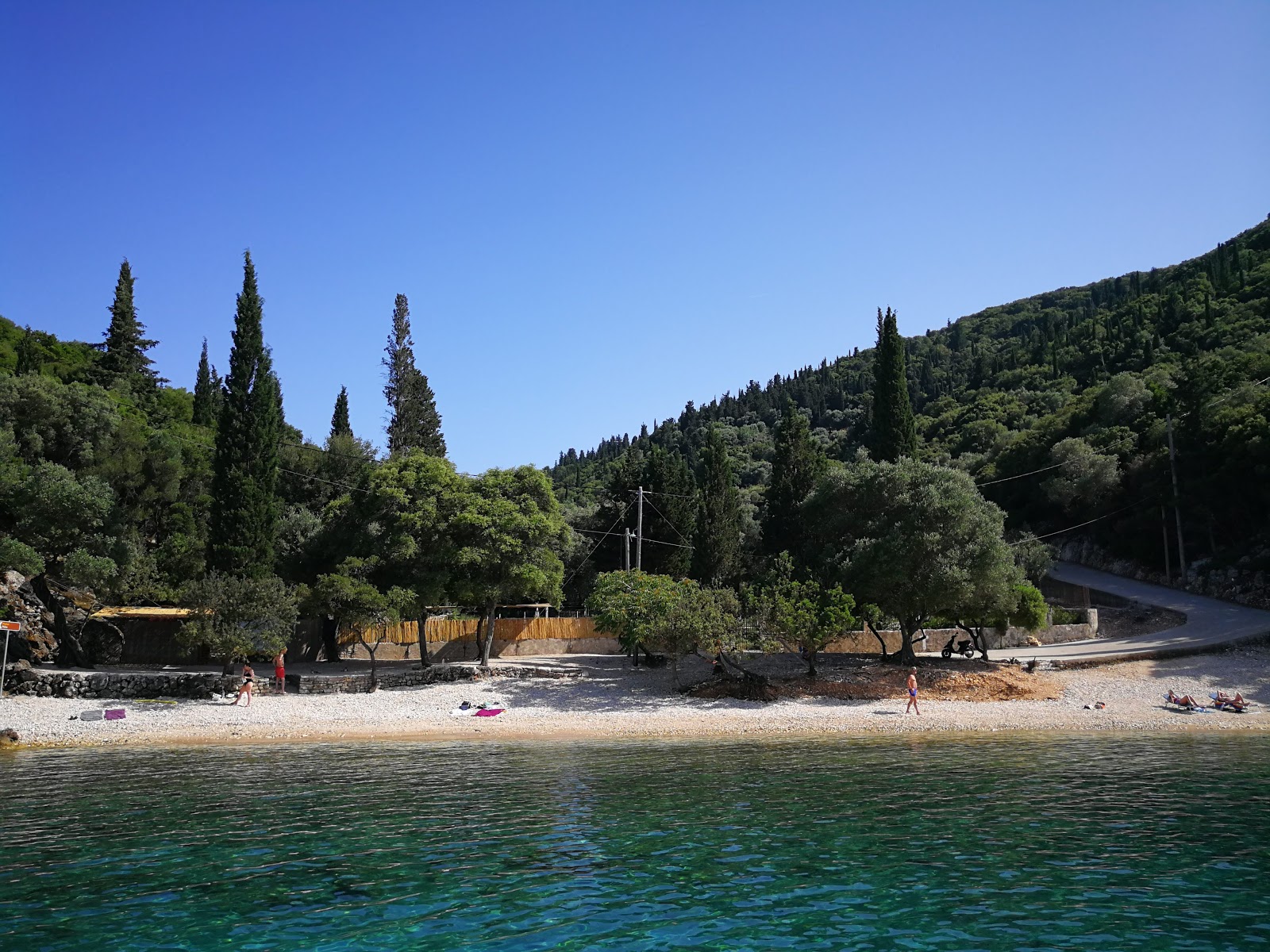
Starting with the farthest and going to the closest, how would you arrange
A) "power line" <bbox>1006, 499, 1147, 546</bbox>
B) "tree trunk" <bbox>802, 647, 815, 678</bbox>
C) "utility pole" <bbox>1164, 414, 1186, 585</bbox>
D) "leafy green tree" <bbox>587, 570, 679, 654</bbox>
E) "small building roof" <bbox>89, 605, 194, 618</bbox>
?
"power line" <bbox>1006, 499, 1147, 546</bbox>, "utility pole" <bbox>1164, 414, 1186, 585</bbox>, "small building roof" <bbox>89, 605, 194, 618</bbox>, "tree trunk" <bbox>802, 647, 815, 678</bbox>, "leafy green tree" <bbox>587, 570, 679, 654</bbox>

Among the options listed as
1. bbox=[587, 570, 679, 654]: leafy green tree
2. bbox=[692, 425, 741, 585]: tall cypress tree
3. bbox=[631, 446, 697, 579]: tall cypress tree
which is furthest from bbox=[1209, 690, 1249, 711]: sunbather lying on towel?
bbox=[631, 446, 697, 579]: tall cypress tree

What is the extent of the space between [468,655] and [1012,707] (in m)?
29.0

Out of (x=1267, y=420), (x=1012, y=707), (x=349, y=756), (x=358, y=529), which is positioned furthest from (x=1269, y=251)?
(x=349, y=756)

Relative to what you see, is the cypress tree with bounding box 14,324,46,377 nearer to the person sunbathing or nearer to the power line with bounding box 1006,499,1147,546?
the person sunbathing

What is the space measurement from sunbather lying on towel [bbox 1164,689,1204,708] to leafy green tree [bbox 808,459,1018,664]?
761 centimetres

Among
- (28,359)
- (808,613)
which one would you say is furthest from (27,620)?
(808,613)

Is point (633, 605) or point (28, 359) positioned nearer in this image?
point (633, 605)

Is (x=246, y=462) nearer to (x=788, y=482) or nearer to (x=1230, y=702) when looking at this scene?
(x=788, y=482)

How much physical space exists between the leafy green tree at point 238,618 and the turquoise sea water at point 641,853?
11.2 meters

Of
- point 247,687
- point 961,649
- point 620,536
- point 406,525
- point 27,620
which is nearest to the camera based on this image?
point 247,687

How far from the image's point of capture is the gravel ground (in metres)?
31.6

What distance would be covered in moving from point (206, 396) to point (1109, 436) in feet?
251

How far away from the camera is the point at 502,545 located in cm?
4178

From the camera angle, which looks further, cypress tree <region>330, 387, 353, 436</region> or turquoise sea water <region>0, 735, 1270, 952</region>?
cypress tree <region>330, 387, 353, 436</region>
